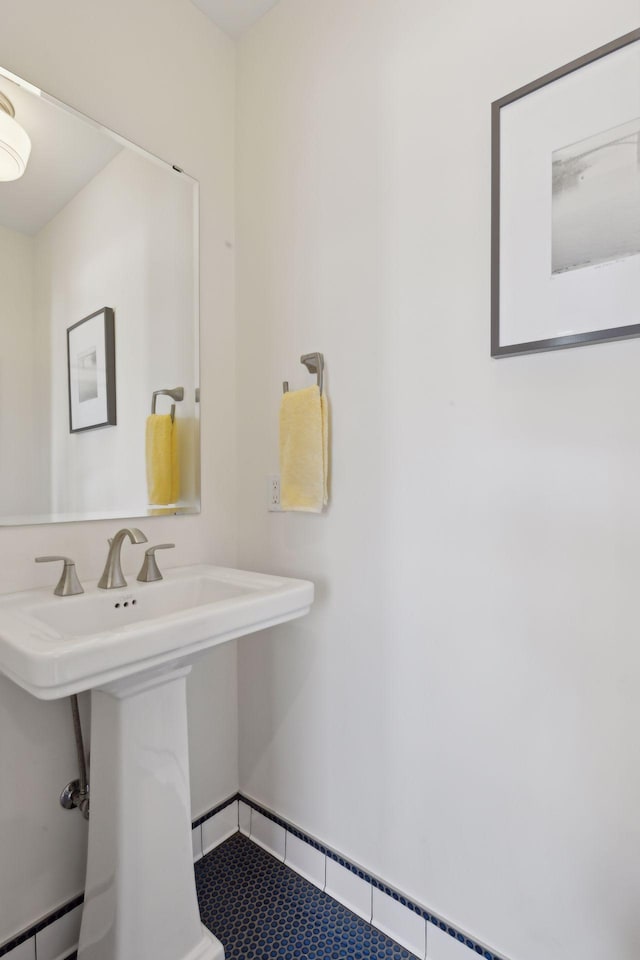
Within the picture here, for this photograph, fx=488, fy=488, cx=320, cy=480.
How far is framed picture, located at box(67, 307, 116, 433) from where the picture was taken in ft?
4.14

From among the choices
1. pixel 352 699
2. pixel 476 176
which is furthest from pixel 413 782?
pixel 476 176

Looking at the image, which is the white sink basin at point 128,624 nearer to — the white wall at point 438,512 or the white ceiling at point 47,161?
the white wall at point 438,512

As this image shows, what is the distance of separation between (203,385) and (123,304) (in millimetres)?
327

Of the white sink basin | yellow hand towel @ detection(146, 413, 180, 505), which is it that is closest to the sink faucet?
the white sink basin

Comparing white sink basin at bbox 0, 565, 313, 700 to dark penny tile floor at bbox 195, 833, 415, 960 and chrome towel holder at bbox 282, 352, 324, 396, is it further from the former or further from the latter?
dark penny tile floor at bbox 195, 833, 415, 960

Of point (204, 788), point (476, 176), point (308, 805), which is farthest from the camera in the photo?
point (204, 788)

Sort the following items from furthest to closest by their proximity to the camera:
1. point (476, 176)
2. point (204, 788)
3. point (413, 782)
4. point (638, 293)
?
1. point (204, 788)
2. point (413, 782)
3. point (476, 176)
4. point (638, 293)

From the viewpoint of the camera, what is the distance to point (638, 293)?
2.91 feet

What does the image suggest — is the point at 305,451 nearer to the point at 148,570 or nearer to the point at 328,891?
the point at 148,570

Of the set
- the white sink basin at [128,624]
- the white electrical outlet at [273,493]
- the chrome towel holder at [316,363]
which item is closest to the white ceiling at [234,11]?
the chrome towel holder at [316,363]

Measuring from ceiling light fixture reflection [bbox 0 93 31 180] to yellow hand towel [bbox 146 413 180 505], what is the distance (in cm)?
65

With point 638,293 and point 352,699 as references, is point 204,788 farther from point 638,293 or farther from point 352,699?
point 638,293

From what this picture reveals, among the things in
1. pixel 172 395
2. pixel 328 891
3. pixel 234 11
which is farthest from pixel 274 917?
pixel 234 11

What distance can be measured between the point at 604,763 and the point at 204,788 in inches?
46.9
